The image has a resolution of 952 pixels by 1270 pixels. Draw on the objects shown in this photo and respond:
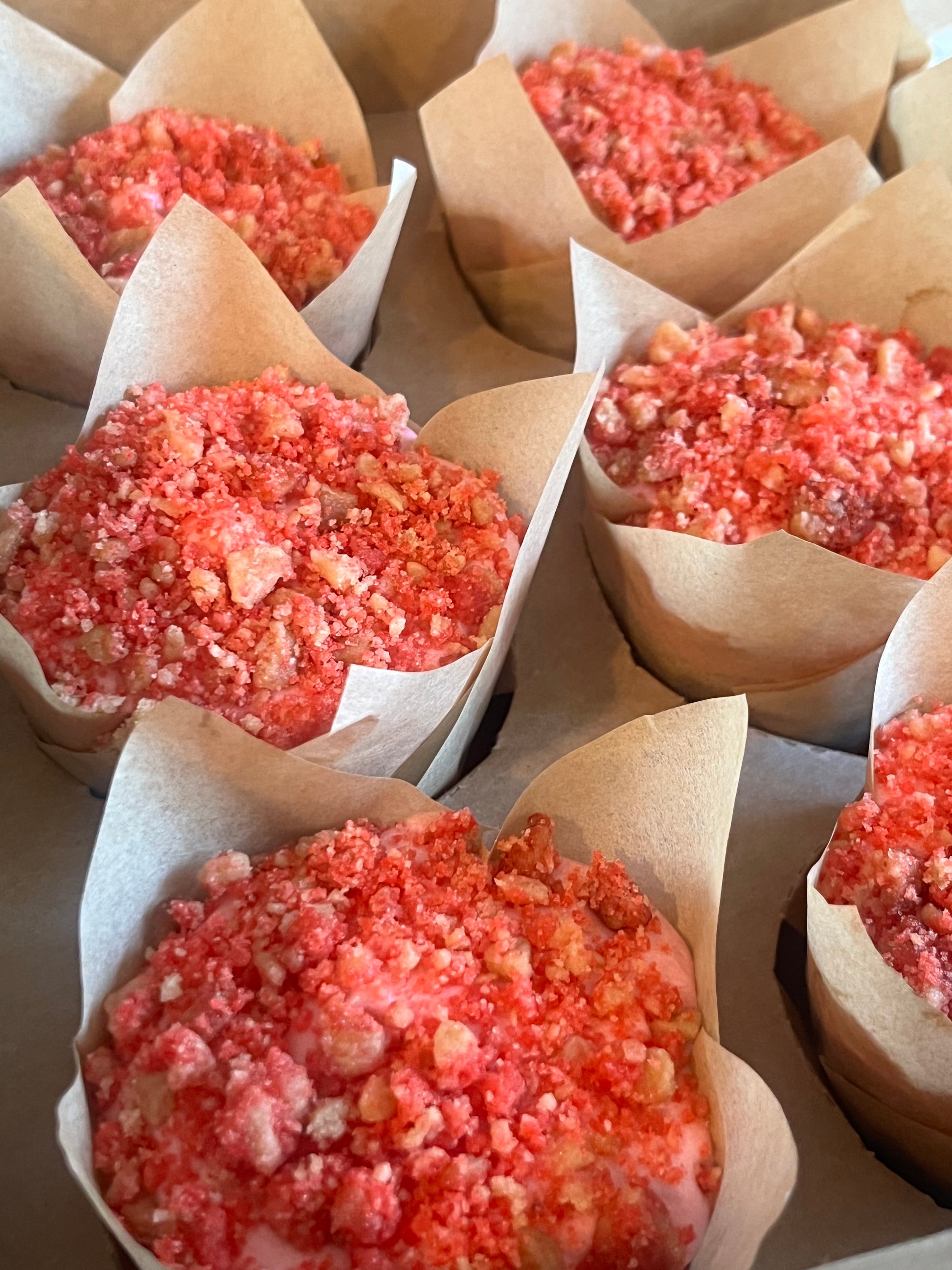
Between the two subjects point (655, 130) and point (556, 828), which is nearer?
point (556, 828)

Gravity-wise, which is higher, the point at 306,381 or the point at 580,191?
the point at 580,191

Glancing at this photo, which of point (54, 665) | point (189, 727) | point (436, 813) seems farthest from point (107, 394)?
point (436, 813)

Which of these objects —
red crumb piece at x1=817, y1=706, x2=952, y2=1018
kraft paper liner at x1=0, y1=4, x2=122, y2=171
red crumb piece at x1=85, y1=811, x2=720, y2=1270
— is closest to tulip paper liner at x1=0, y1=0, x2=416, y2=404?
kraft paper liner at x1=0, y1=4, x2=122, y2=171

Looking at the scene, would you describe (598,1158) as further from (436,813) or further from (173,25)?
(173,25)

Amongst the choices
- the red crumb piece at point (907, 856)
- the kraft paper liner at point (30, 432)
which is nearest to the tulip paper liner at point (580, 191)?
the kraft paper liner at point (30, 432)

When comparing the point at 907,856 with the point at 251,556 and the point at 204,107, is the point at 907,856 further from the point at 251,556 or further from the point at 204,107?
the point at 204,107

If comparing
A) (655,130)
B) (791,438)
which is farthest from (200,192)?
(791,438)

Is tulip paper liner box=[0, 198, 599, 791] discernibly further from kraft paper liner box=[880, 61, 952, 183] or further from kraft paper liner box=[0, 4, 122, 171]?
kraft paper liner box=[880, 61, 952, 183]

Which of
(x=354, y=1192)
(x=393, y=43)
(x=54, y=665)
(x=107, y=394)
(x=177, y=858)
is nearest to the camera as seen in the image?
(x=354, y=1192)
